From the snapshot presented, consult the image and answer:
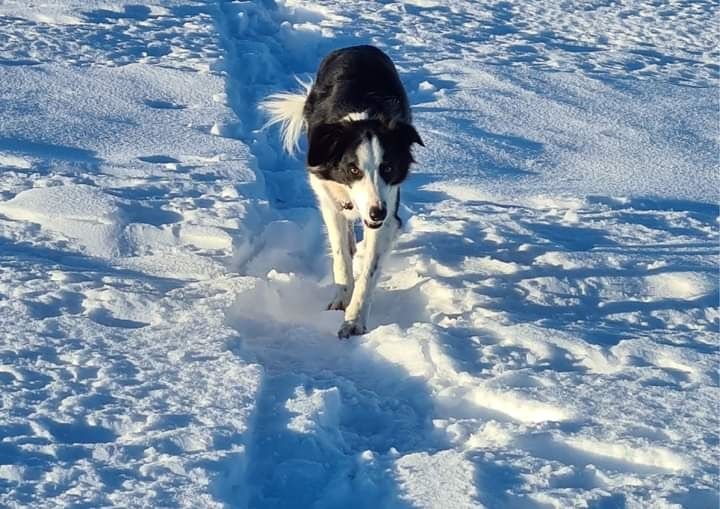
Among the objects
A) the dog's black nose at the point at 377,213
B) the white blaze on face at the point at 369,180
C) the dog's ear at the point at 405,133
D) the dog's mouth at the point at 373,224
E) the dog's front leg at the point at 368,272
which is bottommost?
the dog's front leg at the point at 368,272

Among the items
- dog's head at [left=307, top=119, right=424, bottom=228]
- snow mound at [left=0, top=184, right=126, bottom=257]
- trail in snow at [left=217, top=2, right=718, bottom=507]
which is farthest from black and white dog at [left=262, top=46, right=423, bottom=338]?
snow mound at [left=0, top=184, right=126, bottom=257]

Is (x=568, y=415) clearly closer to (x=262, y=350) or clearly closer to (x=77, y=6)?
(x=262, y=350)

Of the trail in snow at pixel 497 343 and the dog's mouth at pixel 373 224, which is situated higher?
the dog's mouth at pixel 373 224

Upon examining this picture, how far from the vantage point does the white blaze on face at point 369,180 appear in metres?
4.79

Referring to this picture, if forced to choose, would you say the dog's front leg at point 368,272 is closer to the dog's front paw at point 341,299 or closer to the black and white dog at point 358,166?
the black and white dog at point 358,166

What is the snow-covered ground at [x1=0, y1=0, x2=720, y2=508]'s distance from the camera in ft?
11.3

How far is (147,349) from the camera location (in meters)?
4.20

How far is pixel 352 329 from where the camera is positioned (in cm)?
479

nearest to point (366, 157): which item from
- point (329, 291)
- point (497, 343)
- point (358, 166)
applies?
point (358, 166)

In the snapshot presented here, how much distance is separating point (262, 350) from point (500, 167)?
3.33 metres

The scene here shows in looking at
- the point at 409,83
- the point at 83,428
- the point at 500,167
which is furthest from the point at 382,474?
the point at 409,83

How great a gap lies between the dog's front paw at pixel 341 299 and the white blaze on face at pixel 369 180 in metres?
0.56

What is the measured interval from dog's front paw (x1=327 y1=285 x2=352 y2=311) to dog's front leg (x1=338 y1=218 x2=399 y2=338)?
20 cm

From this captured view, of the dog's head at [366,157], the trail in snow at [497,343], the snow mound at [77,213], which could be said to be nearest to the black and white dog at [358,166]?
the dog's head at [366,157]
